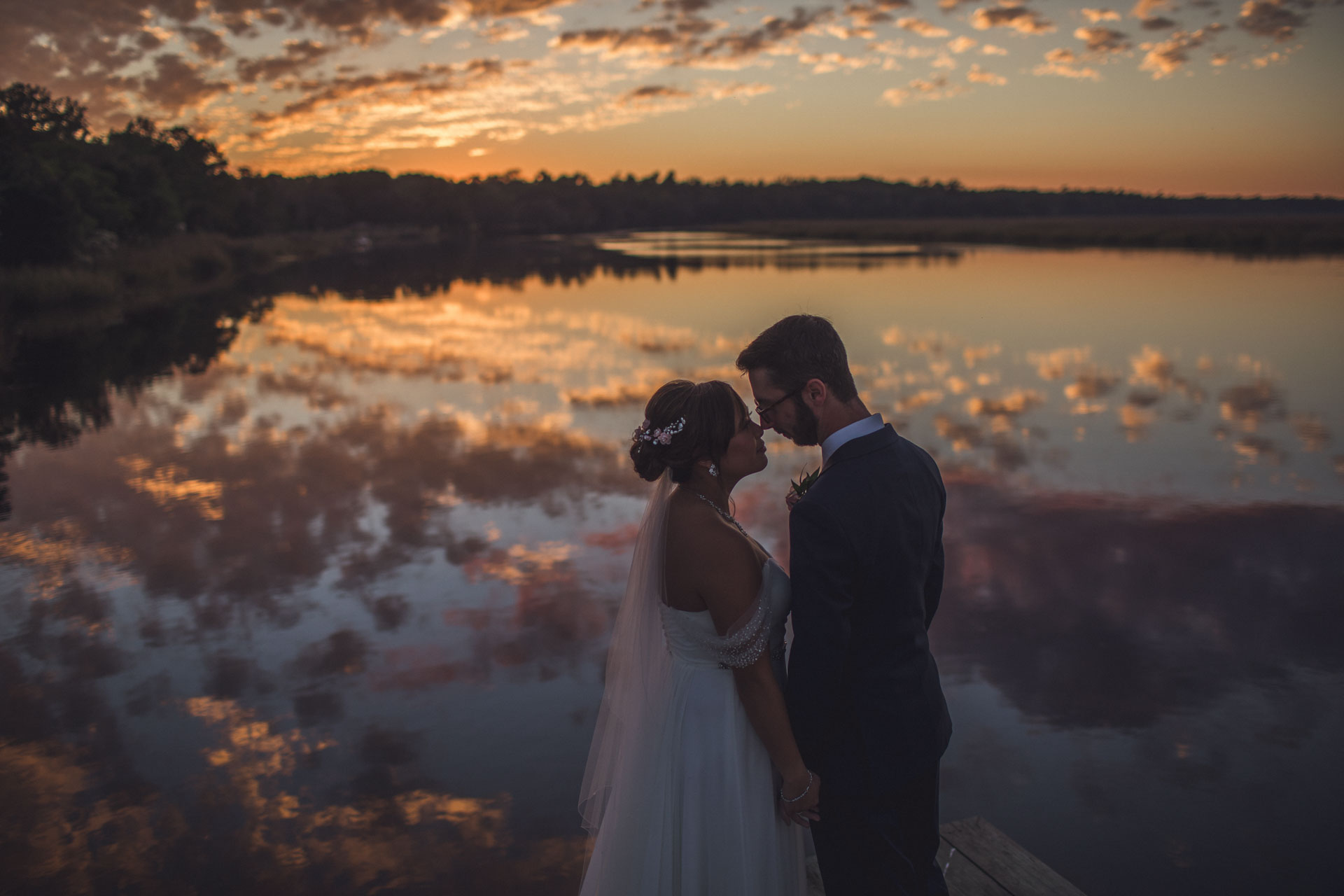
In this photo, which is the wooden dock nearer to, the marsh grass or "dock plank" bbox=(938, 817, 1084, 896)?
"dock plank" bbox=(938, 817, 1084, 896)

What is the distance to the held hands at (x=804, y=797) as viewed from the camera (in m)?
2.69

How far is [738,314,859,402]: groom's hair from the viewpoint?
2502 millimetres

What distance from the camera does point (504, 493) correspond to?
955 centimetres

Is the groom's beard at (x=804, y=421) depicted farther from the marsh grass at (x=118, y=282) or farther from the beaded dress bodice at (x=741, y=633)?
the marsh grass at (x=118, y=282)

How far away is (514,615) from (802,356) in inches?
183

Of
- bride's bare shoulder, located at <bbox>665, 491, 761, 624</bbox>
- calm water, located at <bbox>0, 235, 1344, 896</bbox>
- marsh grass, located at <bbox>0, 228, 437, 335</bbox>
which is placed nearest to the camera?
bride's bare shoulder, located at <bbox>665, 491, 761, 624</bbox>

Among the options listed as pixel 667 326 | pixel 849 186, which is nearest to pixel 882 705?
pixel 667 326

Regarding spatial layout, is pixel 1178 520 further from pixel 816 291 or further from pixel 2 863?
pixel 816 291

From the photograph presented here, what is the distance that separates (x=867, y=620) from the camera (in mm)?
2527

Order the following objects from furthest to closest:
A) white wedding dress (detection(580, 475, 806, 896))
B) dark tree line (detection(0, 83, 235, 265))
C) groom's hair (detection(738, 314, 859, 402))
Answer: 1. dark tree line (detection(0, 83, 235, 265))
2. white wedding dress (detection(580, 475, 806, 896))
3. groom's hair (detection(738, 314, 859, 402))

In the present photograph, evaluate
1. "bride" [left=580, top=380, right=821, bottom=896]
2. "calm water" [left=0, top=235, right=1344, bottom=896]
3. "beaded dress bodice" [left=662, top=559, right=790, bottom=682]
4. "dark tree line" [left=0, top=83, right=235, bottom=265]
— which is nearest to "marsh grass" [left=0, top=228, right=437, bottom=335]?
"dark tree line" [left=0, top=83, right=235, bottom=265]

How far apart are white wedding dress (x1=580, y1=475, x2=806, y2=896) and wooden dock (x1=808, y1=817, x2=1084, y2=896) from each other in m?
0.60

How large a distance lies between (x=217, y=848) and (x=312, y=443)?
27.9 feet

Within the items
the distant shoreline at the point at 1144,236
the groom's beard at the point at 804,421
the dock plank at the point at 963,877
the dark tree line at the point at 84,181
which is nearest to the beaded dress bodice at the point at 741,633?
the groom's beard at the point at 804,421
